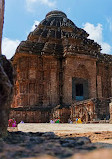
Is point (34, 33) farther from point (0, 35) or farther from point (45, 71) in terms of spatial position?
point (0, 35)

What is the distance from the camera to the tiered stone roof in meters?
24.6

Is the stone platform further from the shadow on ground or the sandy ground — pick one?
the shadow on ground

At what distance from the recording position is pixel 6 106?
396 centimetres

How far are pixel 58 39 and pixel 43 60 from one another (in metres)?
5.06

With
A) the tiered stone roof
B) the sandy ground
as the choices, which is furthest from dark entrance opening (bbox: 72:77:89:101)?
the sandy ground

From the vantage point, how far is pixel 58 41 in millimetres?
28234

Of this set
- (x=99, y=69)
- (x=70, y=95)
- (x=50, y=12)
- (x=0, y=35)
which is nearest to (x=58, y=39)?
(x=99, y=69)

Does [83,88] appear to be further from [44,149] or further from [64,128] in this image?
[44,149]

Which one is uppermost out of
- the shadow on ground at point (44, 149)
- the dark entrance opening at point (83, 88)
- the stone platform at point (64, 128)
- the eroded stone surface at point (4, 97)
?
the dark entrance opening at point (83, 88)

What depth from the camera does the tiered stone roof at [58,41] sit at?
2462 cm

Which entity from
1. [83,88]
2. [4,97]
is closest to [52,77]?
[83,88]

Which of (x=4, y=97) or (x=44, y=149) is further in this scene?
(x=4, y=97)

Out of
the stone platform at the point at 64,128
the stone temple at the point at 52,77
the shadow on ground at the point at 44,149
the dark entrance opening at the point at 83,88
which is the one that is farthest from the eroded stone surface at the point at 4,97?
the dark entrance opening at the point at 83,88

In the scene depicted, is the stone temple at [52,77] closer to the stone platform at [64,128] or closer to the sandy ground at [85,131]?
the stone platform at [64,128]
